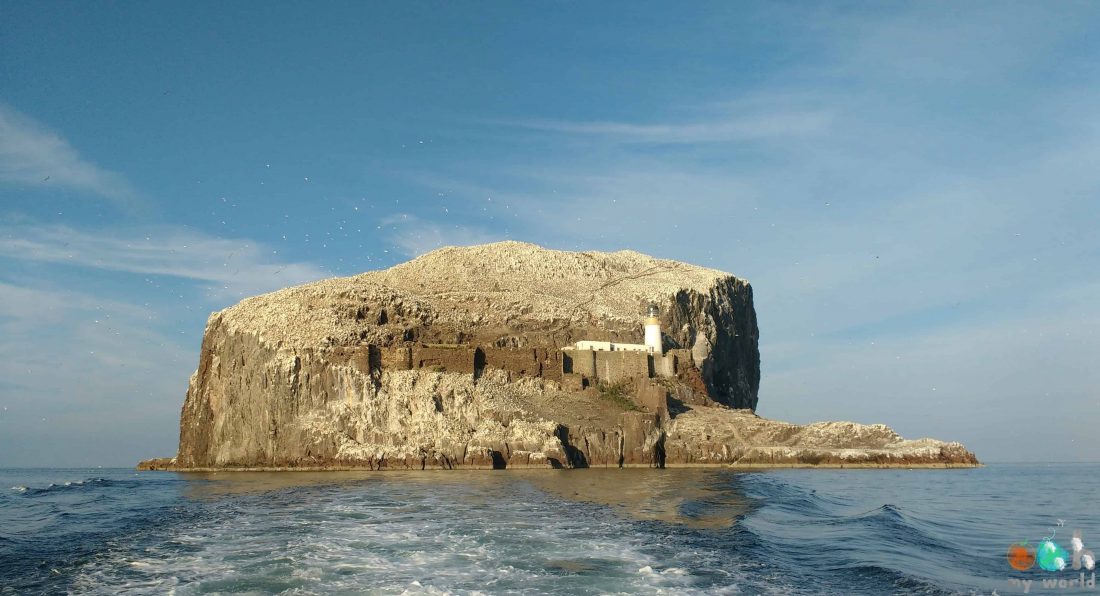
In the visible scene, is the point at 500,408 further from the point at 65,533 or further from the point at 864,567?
the point at 864,567

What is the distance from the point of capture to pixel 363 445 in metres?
48.9

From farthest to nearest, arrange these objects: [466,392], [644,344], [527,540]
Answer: [644,344] → [466,392] → [527,540]

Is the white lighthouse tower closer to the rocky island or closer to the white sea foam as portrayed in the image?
the rocky island

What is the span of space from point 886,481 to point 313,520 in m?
32.7

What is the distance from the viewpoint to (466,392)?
5181 centimetres

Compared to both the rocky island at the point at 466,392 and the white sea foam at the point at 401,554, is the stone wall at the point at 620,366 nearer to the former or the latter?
the rocky island at the point at 466,392

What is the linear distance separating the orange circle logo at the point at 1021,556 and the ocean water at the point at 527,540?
0.38 meters

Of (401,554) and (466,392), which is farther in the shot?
(466,392)

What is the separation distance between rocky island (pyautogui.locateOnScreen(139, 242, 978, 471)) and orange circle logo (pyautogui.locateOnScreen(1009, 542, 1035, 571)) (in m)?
31.5

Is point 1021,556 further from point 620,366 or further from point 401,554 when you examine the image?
point 620,366

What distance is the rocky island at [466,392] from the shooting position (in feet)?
162

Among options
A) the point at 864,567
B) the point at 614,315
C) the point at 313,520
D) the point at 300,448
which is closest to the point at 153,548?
the point at 313,520

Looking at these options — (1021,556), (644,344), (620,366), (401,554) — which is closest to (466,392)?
(620,366)

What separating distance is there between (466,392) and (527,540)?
3510 centimetres
